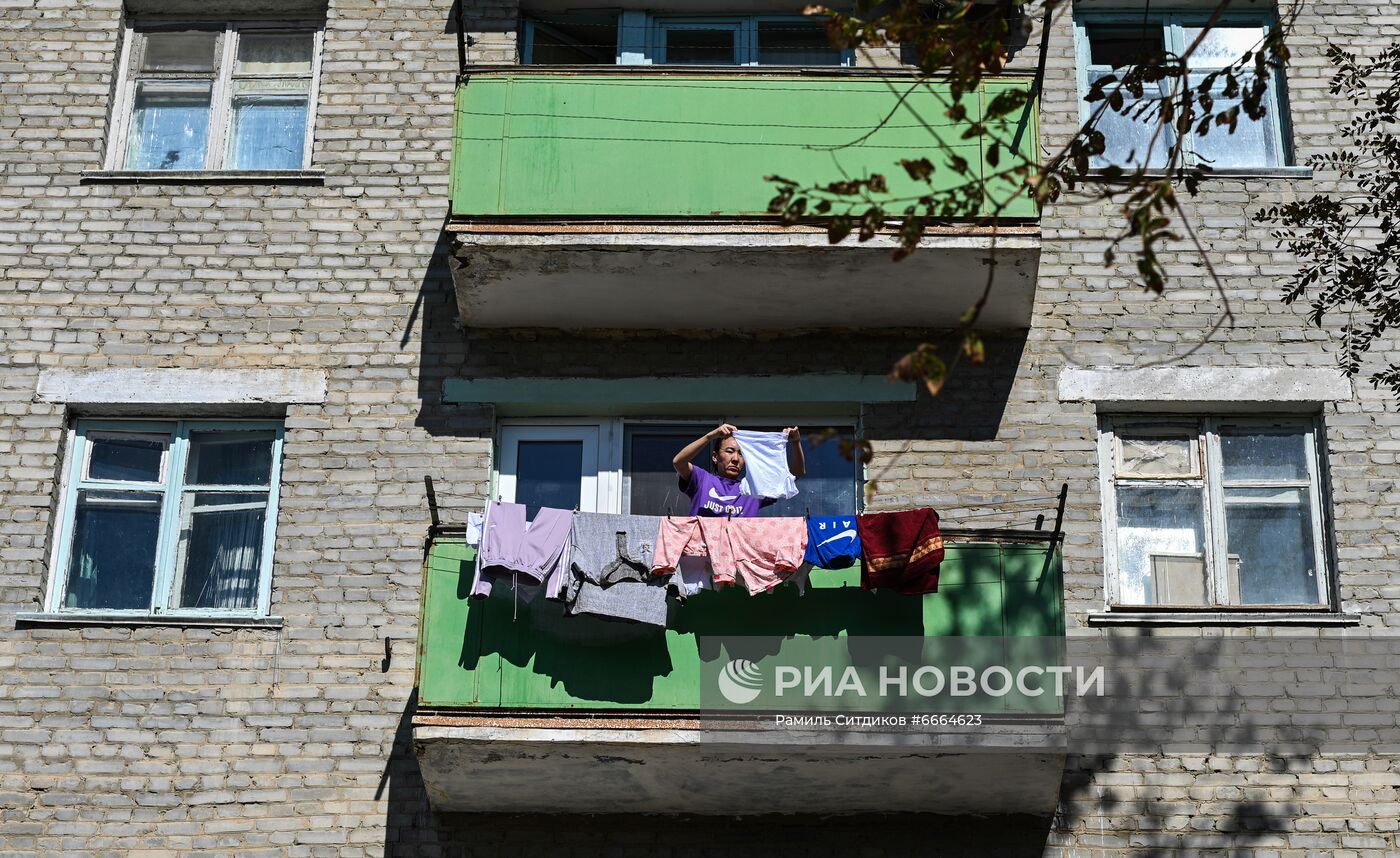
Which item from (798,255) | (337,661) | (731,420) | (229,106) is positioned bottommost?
(337,661)

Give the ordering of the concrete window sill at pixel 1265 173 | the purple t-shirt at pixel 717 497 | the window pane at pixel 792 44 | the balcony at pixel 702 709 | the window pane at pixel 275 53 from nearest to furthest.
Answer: the balcony at pixel 702 709 → the purple t-shirt at pixel 717 497 → the concrete window sill at pixel 1265 173 → the window pane at pixel 275 53 → the window pane at pixel 792 44

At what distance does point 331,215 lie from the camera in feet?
37.4

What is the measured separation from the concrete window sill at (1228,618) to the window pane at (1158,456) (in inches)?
38.3

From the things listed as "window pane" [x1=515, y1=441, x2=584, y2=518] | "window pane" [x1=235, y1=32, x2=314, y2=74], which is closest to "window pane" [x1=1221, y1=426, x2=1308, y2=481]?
"window pane" [x1=515, y1=441, x2=584, y2=518]

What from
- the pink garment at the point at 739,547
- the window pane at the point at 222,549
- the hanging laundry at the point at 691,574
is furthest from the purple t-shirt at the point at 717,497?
the window pane at the point at 222,549

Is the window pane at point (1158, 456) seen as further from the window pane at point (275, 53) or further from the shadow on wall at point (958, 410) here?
the window pane at point (275, 53)

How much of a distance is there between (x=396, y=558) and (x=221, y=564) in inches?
42.2

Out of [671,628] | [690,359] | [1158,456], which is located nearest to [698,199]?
[690,359]

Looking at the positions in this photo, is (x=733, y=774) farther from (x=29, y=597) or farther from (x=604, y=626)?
(x=29, y=597)

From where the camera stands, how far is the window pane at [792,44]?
12.3m

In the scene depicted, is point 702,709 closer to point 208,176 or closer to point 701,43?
point 208,176

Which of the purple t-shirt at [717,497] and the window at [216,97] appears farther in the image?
the window at [216,97]

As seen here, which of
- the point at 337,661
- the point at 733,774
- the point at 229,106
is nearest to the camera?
the point at 733,774

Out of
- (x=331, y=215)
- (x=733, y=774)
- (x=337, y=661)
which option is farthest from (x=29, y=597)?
(x=733, y=774)
